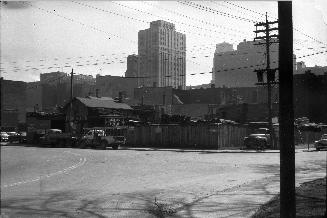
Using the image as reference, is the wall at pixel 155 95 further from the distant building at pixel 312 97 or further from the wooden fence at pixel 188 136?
the wooden fence at pixel 188 136

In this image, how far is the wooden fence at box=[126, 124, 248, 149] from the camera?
137 ft

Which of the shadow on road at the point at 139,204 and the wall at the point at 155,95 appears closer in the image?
the shadow on road at the point at 139,204

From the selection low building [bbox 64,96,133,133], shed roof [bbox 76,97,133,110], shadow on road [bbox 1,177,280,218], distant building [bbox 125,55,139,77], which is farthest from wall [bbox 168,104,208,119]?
shadow on road [bbox 1,177,280,218]

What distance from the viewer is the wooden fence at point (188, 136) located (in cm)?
4166

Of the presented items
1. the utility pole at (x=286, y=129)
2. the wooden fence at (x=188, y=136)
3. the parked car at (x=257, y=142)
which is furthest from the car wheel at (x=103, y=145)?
the utility pole at (x=286, y=129)

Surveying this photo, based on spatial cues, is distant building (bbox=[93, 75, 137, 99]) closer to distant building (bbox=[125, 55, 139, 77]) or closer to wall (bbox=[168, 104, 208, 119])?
wall (bbox=[168, 104, 208, 119])

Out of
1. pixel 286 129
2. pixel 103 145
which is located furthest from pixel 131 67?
pixel 286 129

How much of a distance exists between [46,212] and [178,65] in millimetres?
23648

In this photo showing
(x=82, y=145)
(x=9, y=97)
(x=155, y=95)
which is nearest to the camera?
(x=9, y=97)

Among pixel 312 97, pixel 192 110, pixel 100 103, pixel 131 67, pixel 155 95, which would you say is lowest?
pixel 192 110

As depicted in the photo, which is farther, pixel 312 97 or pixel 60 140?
pixel 312 97

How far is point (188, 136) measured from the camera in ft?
145

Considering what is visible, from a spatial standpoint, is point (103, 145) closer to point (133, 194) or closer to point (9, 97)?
point (9, 97)

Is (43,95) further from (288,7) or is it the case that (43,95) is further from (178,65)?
(288,7)
